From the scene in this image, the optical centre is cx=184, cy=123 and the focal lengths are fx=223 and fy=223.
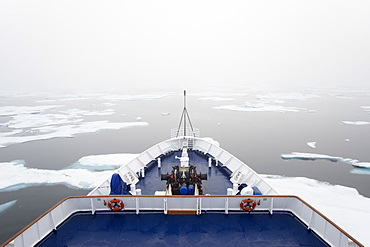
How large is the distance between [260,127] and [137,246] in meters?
24.3

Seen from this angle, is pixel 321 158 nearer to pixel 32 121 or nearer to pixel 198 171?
pixel 198 171

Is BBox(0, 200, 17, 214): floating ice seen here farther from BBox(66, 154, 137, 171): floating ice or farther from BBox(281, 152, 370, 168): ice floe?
BBox(281, 152, 370, 168): ice floe

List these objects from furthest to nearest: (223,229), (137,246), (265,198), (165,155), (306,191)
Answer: (306,191), (165,155), (265,198), (223,229), (137,246)

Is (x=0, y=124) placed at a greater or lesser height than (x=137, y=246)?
lesser

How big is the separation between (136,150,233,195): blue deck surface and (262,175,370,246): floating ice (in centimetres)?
191

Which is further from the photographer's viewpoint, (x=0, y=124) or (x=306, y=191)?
(x=0, y=124)

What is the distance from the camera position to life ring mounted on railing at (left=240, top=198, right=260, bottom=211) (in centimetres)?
425

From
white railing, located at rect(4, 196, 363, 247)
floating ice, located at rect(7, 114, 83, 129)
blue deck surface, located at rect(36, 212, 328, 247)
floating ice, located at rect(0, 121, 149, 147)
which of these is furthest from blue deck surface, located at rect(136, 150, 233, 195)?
floating ice, located at rect(7, 114, 83, 129)

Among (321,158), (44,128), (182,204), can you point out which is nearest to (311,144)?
(321,158)

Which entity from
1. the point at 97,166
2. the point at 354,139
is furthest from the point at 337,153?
the point at 97,166

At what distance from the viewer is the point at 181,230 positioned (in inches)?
151

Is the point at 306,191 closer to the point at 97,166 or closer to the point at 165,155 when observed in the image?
the point at 165,155

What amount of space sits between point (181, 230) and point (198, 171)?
3517 mm

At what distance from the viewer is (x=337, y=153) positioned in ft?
55.8
